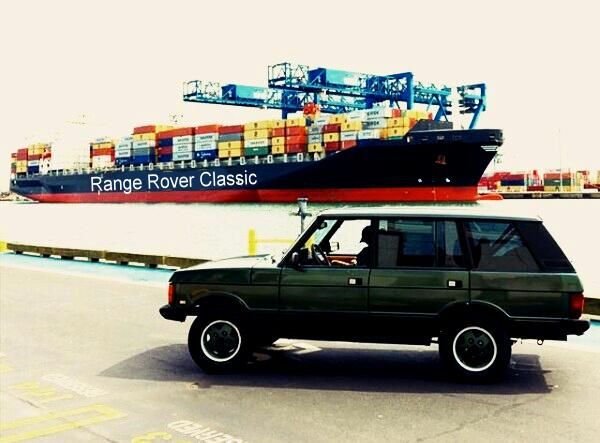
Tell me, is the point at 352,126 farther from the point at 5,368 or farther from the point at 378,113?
the point at 5,368

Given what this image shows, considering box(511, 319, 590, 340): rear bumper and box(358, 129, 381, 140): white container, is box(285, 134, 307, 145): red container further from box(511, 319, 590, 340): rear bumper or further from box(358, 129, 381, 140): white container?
box(511, 319, 590, 340): rear bumper

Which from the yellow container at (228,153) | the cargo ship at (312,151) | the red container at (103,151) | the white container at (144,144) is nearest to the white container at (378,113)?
the cargo ship at (312,151)

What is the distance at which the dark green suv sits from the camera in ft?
19.8

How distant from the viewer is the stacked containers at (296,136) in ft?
231

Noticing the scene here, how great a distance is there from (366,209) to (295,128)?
65241 mm

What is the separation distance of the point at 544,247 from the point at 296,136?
214ft

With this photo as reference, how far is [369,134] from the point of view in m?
64.1

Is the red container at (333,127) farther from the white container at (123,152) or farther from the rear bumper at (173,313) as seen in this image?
the rear bumper at (173,313)

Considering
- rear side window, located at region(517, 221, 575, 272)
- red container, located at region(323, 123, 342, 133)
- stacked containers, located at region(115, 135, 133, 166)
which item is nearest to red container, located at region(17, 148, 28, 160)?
stacked containers, located at region(115, 135, 133, 166)

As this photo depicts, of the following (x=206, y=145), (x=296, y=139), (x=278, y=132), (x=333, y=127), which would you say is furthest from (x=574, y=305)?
(x=206, y=145)

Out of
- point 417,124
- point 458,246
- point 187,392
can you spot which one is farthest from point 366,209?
point 417,124

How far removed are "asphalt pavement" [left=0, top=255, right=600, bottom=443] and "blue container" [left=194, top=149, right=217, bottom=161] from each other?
234ft

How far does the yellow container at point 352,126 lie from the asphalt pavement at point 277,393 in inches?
2275

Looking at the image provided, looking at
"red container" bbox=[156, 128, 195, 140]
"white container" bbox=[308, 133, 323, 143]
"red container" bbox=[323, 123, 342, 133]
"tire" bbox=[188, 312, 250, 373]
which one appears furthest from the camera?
"red container" bbox=[156, 128, 195, 140]
